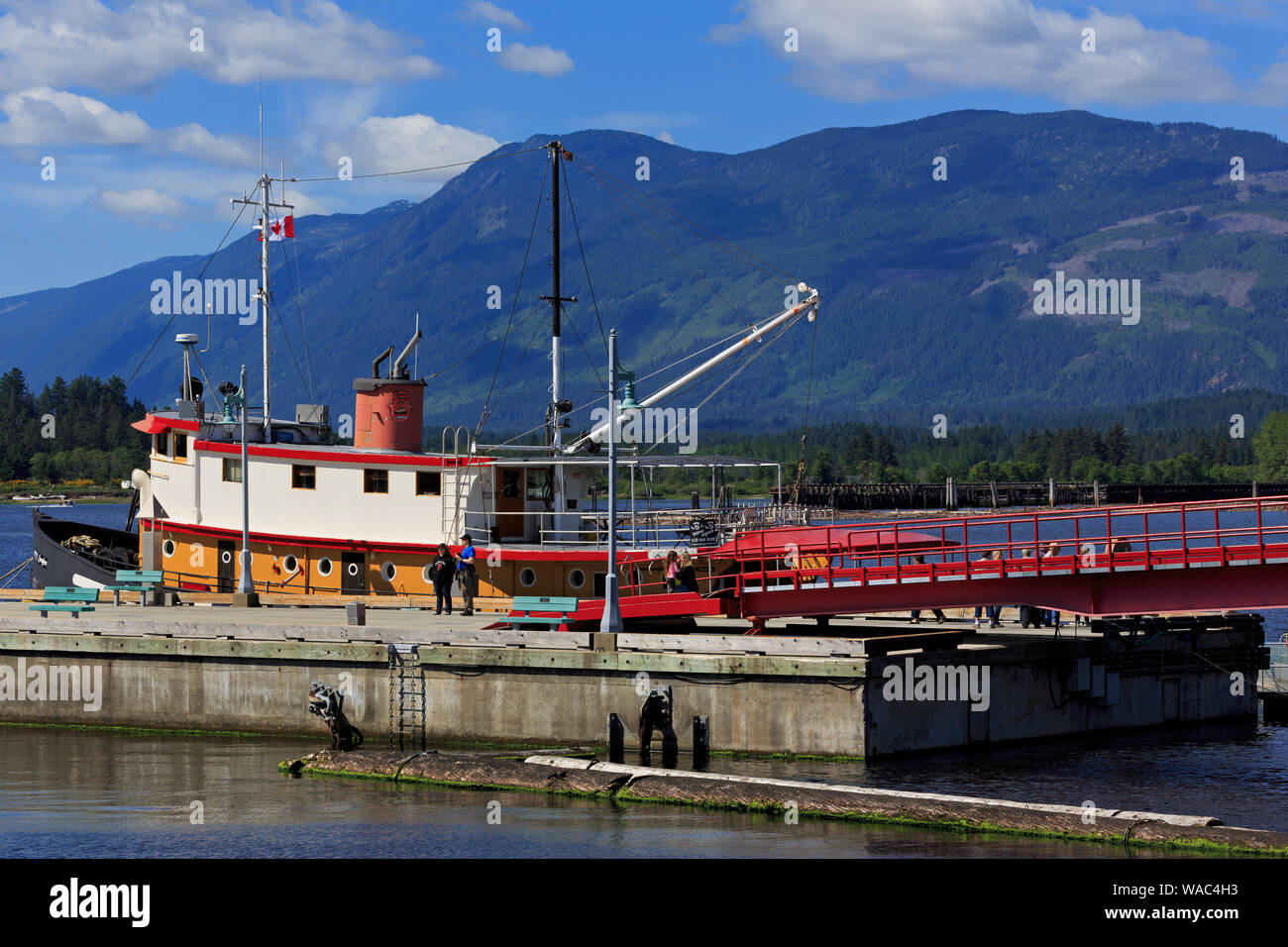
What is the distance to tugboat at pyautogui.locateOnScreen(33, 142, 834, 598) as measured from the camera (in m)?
39.2

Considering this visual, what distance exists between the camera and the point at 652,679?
29.8 metres

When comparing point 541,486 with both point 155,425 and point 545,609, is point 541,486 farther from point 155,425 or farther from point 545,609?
point 155,425

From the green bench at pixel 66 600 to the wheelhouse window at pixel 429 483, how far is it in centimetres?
826

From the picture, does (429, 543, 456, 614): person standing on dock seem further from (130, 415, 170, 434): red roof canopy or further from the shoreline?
(130, 415, 170, 434): red roof canopy

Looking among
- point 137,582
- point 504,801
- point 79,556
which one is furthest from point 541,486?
point 504,801

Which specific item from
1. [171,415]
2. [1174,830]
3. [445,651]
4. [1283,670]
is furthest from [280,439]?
[1174,830]

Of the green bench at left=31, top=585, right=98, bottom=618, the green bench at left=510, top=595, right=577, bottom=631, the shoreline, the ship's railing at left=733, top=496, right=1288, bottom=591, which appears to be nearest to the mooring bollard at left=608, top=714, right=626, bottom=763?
the shoreline

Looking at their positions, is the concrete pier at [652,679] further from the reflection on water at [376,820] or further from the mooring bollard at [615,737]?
the reflection on water at [376,820]

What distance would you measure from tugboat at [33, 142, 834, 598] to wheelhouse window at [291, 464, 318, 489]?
26 mm

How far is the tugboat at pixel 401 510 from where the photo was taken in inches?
1543

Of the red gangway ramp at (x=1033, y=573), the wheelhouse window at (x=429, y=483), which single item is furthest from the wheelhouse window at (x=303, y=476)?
the red gangway ramp at (x=1033, y=573)

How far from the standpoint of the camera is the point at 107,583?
152 feet
